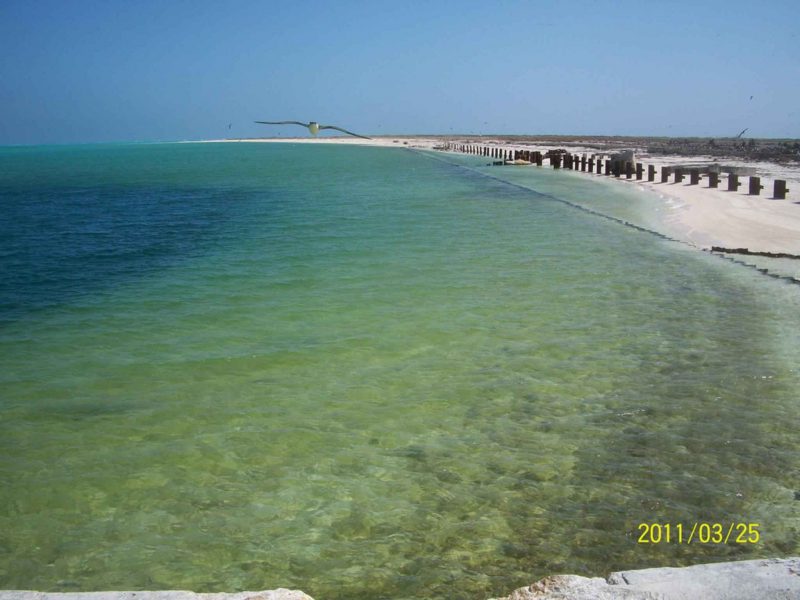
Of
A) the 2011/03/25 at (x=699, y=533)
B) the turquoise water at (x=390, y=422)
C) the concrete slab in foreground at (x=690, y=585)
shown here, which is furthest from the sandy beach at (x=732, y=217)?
the concrete slab in foreground at (x=690, y=585)

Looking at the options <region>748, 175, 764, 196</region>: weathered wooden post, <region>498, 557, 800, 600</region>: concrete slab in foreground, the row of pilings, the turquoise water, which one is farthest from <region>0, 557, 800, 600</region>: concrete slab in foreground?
<region>748, 175, 764, 196</region>: weathered wooden post

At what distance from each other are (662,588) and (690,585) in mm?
120

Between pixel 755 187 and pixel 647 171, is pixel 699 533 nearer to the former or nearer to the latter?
pixel 755 187

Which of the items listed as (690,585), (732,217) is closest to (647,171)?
(732,217)

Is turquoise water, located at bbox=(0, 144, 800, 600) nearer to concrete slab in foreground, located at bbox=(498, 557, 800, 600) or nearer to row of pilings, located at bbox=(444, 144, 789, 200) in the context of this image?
concrete slab in foreground, located at bbox=(498, 557, 800, 600)

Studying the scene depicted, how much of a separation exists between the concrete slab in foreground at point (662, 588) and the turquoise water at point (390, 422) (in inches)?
34.8

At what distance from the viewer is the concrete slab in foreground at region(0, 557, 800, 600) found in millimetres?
2684

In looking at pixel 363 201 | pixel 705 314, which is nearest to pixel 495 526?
pixel 705 314

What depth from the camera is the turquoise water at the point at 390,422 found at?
410cm

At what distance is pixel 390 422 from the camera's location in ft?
19.8

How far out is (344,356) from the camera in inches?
314

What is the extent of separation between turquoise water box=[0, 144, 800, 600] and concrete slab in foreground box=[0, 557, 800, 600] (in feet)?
2.90

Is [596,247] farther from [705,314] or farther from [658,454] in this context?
[658,454]

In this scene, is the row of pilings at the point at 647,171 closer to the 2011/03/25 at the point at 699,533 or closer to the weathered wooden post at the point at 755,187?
the weathered wooden post at the point at 755,187
